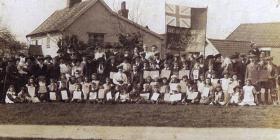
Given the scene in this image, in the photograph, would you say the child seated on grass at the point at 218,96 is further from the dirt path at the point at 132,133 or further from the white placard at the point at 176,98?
the dirt path at the point at 132,133

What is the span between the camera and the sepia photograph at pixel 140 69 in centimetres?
776

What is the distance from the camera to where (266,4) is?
777cm

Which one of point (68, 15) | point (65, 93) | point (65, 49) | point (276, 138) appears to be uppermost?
point (68, 15)

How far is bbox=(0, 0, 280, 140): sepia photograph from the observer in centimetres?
776

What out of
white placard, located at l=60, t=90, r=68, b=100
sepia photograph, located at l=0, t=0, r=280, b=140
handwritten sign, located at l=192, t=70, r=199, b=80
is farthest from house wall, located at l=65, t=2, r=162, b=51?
handwritten sign, located at l=192, t=70, r=199, b=80

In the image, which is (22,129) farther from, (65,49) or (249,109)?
(249,109)

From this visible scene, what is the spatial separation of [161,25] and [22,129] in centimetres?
264

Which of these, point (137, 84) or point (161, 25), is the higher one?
point (161, 25)

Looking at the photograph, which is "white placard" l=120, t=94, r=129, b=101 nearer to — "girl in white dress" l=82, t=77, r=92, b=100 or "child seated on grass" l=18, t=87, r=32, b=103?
"girl in white dress" l=82, t=77, r=92, b=100

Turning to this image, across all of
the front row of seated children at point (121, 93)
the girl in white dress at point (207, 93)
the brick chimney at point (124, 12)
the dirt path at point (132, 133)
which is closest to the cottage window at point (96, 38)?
the brick chimney at point (124, 12)

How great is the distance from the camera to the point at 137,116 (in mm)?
7977

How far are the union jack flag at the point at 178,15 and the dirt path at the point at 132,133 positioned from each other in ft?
5.38

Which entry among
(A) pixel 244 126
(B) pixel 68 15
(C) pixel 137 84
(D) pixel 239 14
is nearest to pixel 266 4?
(D) pixel 239 14

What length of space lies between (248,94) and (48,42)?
3261 mm
